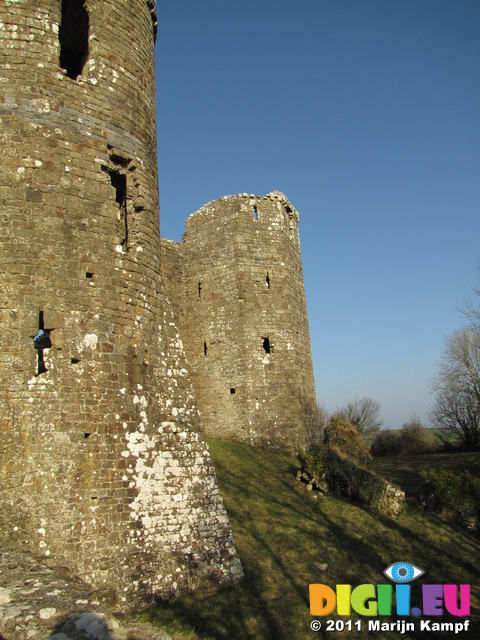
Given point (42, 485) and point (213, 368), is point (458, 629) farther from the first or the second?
point (213, 368)

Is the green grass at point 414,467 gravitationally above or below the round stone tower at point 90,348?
below

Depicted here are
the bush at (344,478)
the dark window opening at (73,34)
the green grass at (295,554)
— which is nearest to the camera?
the green grass at (295,554)

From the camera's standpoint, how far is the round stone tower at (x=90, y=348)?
19.3 feet

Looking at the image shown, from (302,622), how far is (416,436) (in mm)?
23995

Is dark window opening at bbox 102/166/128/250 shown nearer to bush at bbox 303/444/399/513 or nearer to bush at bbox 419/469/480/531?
bush at bbox 303/444/399/513

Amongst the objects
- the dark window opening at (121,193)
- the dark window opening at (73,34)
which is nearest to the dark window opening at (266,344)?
the dark window opening at (121,193)

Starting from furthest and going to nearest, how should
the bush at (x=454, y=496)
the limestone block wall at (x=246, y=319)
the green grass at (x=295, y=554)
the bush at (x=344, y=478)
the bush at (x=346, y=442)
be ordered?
1. the limestone block wall at (x=246, y=319)
2. the bush at (x=346, y=442)
3. the bush at (x=344, y=478)
4. the bush at (x=454, y=496)
5. the green grass at (x=295, y=554)

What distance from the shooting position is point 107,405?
6.51 m

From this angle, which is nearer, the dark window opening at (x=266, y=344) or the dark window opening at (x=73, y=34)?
the dark window opening at (x=73, y=34)

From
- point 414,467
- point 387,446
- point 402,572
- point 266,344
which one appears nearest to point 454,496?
point 402,572

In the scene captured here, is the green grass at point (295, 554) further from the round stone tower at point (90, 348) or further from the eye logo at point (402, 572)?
the round stone tower at point (90, 348)

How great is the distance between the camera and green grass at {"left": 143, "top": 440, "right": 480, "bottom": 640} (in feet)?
20.5

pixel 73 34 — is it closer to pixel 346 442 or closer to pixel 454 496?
pixel 346 442

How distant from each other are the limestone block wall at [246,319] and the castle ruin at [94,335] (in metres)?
8.58
